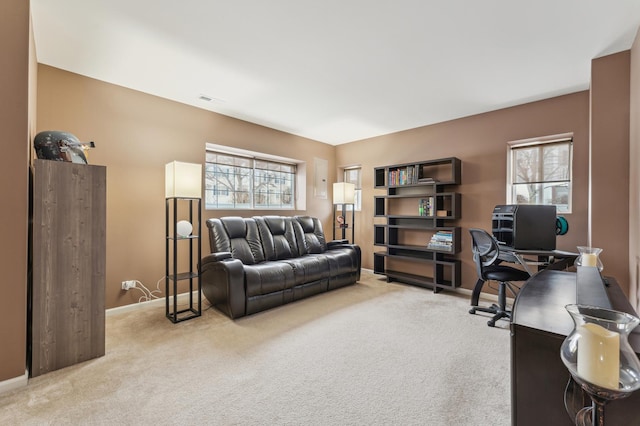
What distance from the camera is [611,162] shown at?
2.51 m

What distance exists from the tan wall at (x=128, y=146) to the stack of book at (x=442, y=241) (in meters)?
3.23

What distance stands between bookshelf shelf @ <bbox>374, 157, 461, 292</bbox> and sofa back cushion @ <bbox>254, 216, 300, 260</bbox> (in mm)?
1555

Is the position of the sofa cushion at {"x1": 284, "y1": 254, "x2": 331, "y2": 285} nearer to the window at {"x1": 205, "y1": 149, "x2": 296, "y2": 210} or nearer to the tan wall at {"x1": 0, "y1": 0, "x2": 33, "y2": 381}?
the window at {"x1": 205, "y1": 149, "x2": 296, "y2": 210}

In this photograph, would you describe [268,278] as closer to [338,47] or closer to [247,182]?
[247,182]

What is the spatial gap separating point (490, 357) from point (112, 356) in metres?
2.97

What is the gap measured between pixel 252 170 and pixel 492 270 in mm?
3630

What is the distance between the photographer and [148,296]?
10.8 ft

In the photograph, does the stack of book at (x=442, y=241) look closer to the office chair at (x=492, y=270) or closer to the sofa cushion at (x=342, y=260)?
the office chair at (x=492, y=270)

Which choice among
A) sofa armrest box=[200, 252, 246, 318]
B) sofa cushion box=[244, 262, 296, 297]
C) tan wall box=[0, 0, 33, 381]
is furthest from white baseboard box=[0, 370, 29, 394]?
sofa cushion box=[244, 262, 296, 297]

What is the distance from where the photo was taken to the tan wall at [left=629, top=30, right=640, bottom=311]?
2.16 metres

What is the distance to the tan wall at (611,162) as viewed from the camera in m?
2.45

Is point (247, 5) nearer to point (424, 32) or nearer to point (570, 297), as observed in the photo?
point (424, 32)

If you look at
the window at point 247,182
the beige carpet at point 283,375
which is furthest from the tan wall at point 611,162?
the window at point 247,182

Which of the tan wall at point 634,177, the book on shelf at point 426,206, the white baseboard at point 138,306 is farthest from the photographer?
the book on shelf at point 426,206
